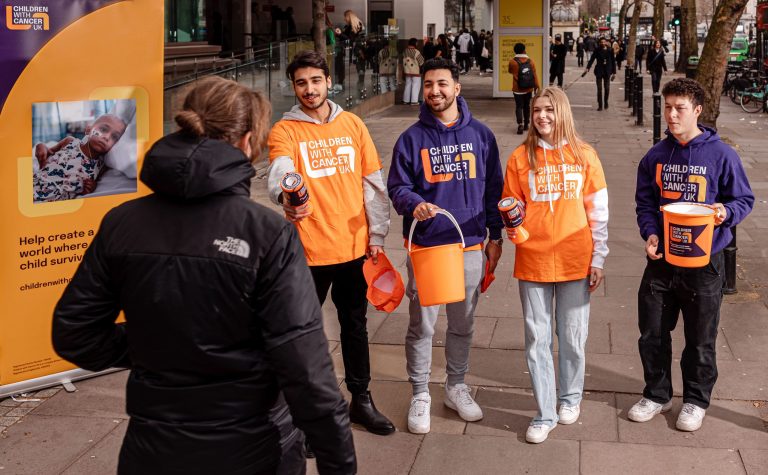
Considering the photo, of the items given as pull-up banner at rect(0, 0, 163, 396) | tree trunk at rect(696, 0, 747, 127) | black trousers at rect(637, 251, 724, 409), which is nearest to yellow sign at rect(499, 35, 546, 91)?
tree trunk at rect(696, 0, 747, 127)

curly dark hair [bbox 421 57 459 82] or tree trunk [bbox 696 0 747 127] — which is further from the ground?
tree trunk [bbox 696 0 747 127]

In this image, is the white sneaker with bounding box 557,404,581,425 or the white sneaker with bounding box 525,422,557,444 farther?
the white sneaker with bounding box 557,404,581,425

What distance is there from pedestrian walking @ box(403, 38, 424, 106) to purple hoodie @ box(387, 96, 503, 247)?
1891 cm

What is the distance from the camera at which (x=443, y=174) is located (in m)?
4.78

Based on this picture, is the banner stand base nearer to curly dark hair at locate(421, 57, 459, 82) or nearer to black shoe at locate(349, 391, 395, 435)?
black shoe at locate(349, 391, 395, 435)

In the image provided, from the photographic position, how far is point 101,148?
538 cm

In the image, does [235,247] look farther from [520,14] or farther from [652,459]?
[520,14]

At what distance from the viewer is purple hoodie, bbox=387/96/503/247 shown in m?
4.77

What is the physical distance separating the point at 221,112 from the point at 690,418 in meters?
→ 3.21

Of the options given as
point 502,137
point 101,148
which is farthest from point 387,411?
point 502,137

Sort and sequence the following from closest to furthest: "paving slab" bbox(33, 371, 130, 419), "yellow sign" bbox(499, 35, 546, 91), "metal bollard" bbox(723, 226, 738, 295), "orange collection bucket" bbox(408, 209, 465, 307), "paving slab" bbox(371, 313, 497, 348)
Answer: "orange collection bucket" bbox(408, 209, 465, 307) < "paving slab" bbox(33, 371, 130, 419) < "paving slab" bbox(371, 313, 497, 348) < "metal bollard" bbox(723, 226, 738, 295) < "yellow sign" bbox(499, 35, 546, 91)

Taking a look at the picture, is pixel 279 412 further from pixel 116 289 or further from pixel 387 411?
pixel 387 411

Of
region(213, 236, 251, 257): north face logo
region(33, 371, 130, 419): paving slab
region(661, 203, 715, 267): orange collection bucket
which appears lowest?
region(33, 371, 130, 419): paving slab

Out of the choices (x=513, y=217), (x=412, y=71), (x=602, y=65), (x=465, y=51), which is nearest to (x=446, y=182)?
(x=513, y=217)
